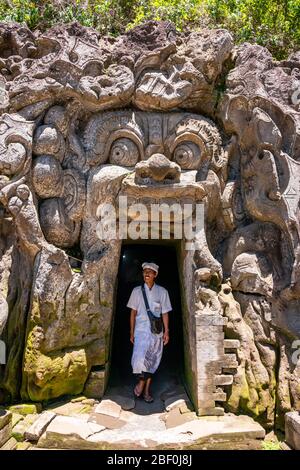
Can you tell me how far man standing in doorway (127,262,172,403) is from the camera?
18.4 ft

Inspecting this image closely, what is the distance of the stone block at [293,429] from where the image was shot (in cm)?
436

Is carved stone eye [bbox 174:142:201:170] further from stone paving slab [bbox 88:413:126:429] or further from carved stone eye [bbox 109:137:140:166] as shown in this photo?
stone paving slab [bbox 88:413:126:429]

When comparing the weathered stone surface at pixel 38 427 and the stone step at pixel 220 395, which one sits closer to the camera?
the weathered stone surface at pixel 38 427

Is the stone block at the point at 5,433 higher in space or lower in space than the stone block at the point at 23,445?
higher

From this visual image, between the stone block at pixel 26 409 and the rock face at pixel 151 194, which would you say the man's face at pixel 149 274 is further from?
the stone block at pixel 26 409

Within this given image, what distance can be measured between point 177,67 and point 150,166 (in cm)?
171

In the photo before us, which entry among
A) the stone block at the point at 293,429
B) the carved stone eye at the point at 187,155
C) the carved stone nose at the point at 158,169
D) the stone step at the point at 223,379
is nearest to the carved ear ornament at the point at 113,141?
the carved stone nose at the point at 158,169

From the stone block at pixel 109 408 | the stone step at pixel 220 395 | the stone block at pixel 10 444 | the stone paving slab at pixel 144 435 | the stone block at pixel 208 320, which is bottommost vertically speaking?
the stone block at pixel 10 444

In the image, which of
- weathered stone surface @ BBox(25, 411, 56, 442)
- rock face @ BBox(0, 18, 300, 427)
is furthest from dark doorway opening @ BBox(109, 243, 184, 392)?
weathered stone surface @ BBox(25, 411, 56, 442)

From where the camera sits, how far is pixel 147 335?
18.5ft

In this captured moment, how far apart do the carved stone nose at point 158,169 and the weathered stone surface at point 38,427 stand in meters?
3.16

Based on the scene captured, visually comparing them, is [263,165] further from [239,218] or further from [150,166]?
[150,166]

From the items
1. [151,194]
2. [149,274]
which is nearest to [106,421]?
[149,274]

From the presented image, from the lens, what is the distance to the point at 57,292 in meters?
5.20
